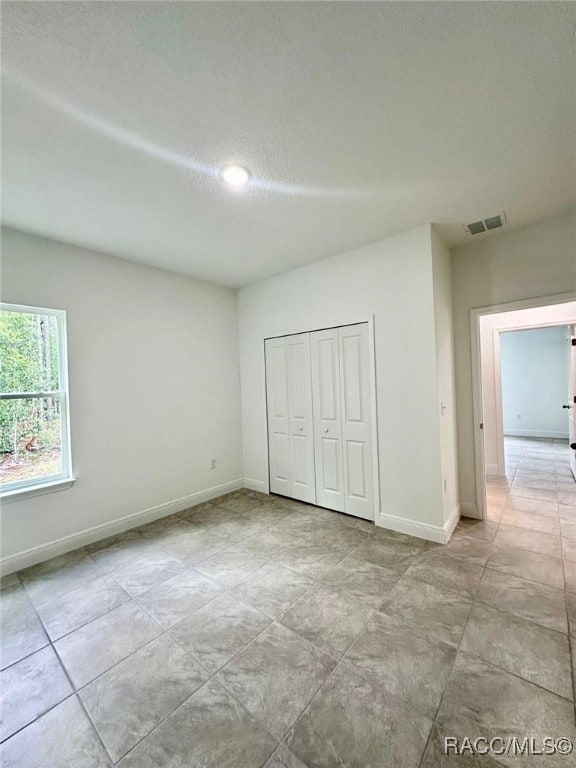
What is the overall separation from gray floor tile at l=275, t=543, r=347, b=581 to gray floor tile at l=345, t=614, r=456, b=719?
0.60 m

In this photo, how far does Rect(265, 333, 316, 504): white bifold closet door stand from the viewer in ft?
11.8

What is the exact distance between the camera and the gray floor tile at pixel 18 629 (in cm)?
170

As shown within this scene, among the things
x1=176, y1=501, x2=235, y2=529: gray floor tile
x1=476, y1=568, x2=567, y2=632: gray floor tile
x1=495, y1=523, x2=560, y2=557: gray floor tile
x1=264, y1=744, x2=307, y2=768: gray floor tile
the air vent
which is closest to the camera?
x1=264, y1=744, x2=307, y2=768: gray floor tile

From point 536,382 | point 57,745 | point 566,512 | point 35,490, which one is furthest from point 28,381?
point 536,382

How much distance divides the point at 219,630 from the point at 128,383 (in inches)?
94.1

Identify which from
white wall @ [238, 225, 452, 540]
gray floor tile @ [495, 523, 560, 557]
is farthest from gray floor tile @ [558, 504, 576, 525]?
white wall @ [238, 225, 452, 540]

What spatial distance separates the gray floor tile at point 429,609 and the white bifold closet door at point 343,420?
1038mm

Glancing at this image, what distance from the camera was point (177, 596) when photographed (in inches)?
83.2

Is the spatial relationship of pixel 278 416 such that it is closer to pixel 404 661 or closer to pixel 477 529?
pixel 477 529

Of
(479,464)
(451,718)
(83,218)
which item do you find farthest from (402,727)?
(83,218)

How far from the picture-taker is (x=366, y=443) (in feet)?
10.3

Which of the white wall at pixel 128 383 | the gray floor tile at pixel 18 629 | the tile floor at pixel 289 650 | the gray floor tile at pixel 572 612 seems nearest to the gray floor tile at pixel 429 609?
the tile floor at pixel 289 650

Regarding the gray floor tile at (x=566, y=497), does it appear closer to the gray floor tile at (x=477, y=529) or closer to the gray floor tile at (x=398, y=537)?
the gray floor tile at (x=477, y=529)

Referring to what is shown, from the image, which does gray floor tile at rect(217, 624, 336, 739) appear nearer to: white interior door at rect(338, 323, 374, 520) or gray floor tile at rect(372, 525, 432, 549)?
gray floor tile at rect(372, 525, 432, 549)
